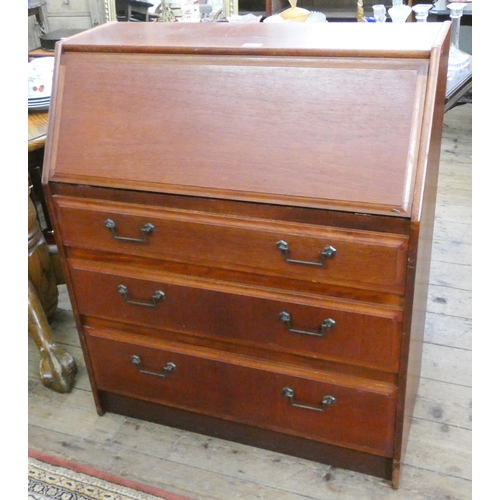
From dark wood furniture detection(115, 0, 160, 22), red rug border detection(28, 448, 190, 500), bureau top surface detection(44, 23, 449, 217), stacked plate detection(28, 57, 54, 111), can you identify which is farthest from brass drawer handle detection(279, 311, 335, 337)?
dark wood furniture detection(115, 0, 160, 22)

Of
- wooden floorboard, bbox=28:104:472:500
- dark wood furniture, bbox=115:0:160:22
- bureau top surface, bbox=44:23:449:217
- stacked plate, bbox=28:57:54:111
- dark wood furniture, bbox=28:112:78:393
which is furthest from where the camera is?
dark wood furniture, bbox=115:0:160:22

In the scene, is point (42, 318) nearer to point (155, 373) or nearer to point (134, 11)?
point (155, 373)

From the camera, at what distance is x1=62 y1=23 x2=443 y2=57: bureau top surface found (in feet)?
3.85

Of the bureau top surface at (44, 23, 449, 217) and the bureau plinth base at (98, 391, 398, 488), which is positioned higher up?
the bureau top surface at (44, 23, 449, 217)

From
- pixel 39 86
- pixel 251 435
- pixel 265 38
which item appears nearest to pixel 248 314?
pixel 251 435

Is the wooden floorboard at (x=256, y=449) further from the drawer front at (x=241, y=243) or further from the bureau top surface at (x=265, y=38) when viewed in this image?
the bureau top surface at (x=265, y=38)

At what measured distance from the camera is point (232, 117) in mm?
1224

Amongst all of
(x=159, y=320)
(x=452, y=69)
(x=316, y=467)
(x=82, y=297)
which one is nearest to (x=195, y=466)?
(x=316, y=467)

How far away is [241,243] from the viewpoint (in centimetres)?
A: 125

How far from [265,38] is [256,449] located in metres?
1.06

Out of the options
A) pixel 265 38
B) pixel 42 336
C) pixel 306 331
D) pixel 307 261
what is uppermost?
pixel 265 38

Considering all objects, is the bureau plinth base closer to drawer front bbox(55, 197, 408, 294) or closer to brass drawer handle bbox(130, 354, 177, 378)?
brass drawer handle bbox(130, 354, 177, 378)

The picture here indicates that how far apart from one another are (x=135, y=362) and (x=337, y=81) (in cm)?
88

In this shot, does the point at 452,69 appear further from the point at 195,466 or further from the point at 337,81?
the point at 195,466
